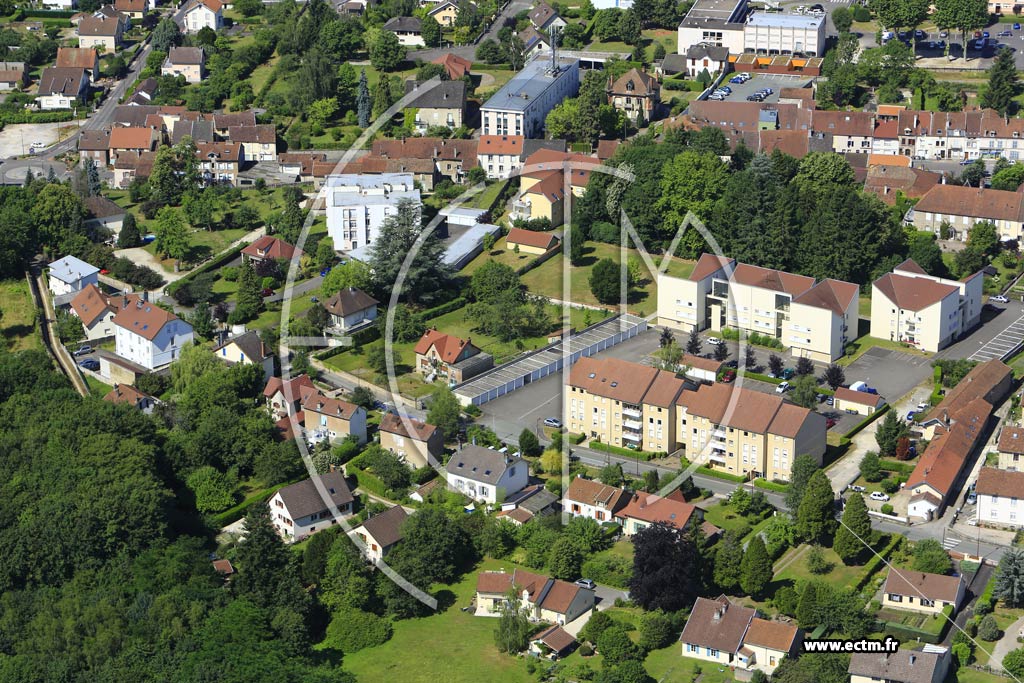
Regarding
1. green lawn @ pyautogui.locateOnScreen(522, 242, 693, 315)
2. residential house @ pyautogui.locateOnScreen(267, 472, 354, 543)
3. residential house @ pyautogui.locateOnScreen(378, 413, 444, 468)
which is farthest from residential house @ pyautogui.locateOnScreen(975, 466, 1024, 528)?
residential house @ pyautogui.locateOnScreen(267, 472, 354, 543)

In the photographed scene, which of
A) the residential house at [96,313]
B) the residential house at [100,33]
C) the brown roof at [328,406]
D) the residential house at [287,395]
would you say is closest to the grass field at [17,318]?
the residential house at [96,313]

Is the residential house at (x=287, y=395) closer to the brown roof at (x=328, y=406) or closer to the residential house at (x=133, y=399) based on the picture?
the brown roof at (x=328, y=406)

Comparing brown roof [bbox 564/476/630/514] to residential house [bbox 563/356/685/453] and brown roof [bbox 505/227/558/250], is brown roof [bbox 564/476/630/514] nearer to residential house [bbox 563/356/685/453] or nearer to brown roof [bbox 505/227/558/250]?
residential house [bbox 563/356/685/453]

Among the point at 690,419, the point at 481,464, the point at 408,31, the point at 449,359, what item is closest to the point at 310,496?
the point at 481,464

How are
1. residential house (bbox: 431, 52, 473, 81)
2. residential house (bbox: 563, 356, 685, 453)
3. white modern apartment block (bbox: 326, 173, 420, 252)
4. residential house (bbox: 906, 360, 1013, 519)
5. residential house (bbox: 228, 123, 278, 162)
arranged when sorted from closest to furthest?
residential house (bbox: 906, 360, 1013, 519), residential house (bbox: 563, 356, 685, 453), white modern apartment block (bbox: 326, 173, 420, 252), residential house (bbox: 228, 123, 278, 162), residential house (bbox: 431, 52, 473, 81)

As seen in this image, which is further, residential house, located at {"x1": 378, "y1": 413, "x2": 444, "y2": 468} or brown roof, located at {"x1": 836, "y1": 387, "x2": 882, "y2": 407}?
brown roof, located at {"x1": 836, "y1": 387, "x2": 882, "y2": 407}

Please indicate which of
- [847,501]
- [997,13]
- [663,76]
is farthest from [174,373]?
[997,13]
